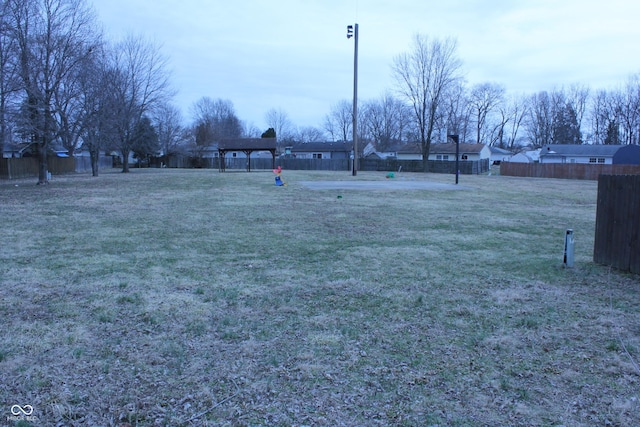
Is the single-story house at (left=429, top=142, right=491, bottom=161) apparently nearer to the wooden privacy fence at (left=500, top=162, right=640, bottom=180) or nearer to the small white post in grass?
the wooden privacy fence at (left=500, top=162, right=640, bottom=180)

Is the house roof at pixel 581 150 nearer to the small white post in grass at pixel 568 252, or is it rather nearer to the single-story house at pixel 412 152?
the single-story house at pixel 412 152

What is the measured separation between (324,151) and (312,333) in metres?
66.3

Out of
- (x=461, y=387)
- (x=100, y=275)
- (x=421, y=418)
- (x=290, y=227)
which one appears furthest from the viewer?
(x=290, y=227)

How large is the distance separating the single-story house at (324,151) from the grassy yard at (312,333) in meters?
60.1

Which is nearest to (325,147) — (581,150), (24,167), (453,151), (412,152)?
(412,152)

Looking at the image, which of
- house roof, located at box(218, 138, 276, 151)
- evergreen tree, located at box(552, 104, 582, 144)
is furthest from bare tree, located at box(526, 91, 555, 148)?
Result: house roof, located at box(218, 138, 276, 151)

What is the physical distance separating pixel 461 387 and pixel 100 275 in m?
5.02

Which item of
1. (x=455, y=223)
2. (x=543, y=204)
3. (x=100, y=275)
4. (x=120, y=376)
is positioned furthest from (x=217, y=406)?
(x=543, y=204)

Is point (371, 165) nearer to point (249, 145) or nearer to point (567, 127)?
→ point (249, 145)

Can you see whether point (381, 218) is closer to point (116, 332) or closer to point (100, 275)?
point (100, 275)

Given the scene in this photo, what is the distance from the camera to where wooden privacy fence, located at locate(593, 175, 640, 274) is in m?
6.40

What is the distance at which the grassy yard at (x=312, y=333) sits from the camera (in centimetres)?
302

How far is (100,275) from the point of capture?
243 inches

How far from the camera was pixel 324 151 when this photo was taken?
229 feet
